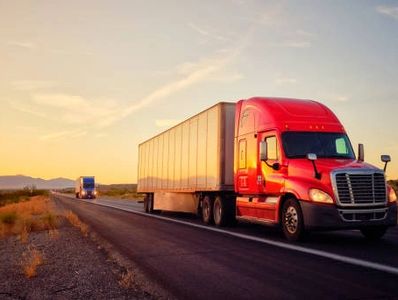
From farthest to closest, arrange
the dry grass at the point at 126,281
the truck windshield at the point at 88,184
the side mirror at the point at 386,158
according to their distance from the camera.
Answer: the truck windshield at the point at 88,184, the side mirror at the point at 386,158, the dry grass at the point at 126,281

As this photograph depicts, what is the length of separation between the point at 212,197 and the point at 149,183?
1037cm

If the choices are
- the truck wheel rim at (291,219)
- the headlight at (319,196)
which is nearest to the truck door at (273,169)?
the truck wheel rim at (291,219)

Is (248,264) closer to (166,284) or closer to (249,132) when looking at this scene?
(166,284)

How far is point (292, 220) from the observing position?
1150cm

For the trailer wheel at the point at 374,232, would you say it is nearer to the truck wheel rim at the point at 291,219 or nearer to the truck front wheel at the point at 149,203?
the truck wheel rim at the point at 291,219

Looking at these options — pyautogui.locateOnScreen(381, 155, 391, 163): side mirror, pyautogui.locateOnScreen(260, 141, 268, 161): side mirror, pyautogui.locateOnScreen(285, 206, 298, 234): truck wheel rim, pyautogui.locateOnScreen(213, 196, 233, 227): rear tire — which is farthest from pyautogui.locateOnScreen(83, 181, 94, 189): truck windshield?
pyautogui.locateOnScreen(381, 155, 391, 163): side mirror

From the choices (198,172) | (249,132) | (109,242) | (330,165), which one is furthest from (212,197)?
(330,165)

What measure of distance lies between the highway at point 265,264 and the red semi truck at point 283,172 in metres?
0.63

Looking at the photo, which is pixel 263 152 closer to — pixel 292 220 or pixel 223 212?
pixel 292 220

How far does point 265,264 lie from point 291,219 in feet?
11.1

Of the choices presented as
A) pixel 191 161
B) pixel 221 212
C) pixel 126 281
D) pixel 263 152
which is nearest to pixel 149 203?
pixel 191 161

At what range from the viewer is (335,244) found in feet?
36.1

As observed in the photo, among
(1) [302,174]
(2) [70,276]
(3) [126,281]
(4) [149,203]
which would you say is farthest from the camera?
(4) [149,203]

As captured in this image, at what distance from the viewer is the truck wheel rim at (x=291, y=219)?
11.4 meters
